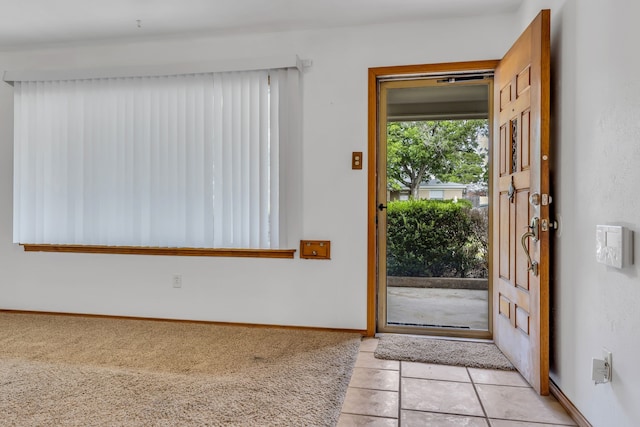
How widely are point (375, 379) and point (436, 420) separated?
0.47 metres

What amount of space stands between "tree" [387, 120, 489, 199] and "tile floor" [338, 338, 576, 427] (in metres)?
1.35

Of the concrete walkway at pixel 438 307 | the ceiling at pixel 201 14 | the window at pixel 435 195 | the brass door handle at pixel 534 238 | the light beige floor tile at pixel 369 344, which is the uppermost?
the ceiling at pixel 201 14

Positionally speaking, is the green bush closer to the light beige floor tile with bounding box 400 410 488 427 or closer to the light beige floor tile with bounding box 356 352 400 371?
the light beige floor tile with bounding box 356 352 400 371

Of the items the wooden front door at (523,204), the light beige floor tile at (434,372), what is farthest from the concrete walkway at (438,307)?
the light beige floor tile at (434,372)

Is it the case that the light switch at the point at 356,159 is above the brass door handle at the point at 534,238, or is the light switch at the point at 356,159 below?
above

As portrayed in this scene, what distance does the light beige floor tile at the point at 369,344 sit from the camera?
8.57 ft

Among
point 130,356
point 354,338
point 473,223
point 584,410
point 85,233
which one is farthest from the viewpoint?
point 85,233

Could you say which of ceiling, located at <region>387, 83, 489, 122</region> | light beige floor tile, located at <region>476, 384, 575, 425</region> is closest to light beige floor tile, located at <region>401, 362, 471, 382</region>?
light beige floor tile, located at <region>476, 384, 575, 425</region>

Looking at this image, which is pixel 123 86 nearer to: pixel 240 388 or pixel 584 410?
pixel 240 388

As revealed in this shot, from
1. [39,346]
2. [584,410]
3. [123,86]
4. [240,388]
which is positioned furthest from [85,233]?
[584,410]

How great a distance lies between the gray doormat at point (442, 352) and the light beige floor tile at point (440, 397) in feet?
0.96

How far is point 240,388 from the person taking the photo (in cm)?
199

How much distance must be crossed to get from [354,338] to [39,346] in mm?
2122

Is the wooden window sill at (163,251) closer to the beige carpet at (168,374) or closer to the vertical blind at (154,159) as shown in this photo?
the vertical blind at (154,159)
